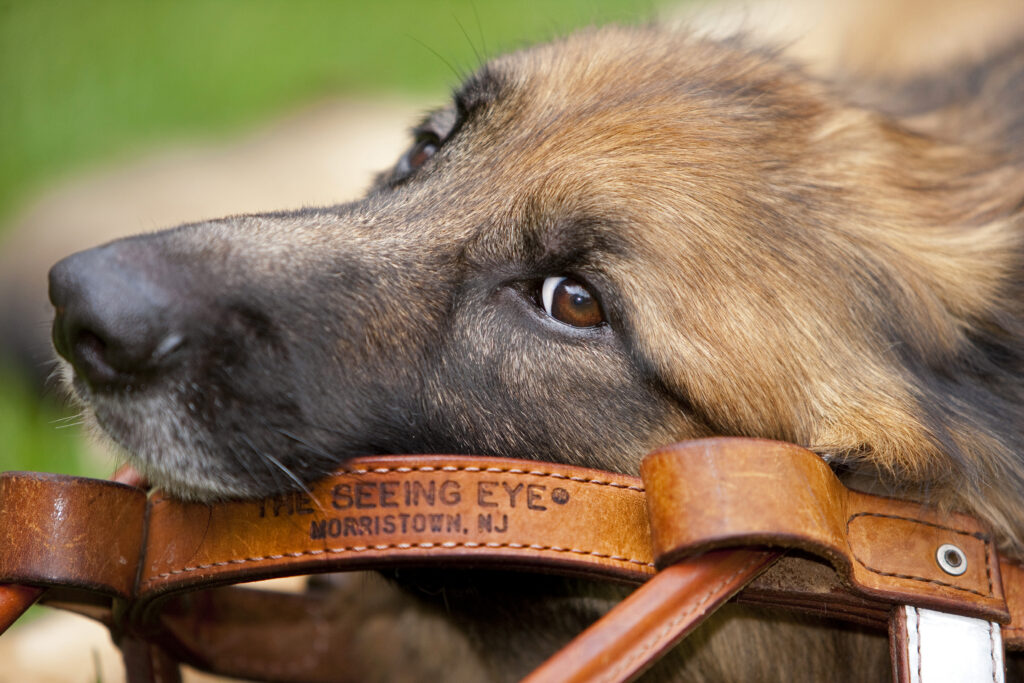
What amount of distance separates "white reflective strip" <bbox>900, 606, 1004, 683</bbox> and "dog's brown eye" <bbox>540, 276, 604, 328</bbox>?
0.88 meters

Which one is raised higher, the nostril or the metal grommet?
the nostril

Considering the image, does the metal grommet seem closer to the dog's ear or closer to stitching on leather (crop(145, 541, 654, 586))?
the dog's ear

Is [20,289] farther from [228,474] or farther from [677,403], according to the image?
[677,403]

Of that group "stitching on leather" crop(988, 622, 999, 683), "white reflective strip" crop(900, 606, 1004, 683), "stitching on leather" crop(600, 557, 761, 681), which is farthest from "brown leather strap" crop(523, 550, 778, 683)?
"stitching on leather" crop(988, 622, 999, 683)

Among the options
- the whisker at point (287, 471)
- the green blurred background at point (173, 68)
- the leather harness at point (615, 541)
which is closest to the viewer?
the leather harness at point (615, 541)

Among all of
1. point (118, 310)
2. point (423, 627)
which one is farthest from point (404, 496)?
point (423, 627)

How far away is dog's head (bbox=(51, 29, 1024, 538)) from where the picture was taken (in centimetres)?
204

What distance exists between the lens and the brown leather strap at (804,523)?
1.65 meters

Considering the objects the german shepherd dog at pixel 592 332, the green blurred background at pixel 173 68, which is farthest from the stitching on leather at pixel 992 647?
the green blurred background at pixel 173 68

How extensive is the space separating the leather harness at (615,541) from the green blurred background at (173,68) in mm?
2305

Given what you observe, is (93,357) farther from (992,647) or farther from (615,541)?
(992,647)

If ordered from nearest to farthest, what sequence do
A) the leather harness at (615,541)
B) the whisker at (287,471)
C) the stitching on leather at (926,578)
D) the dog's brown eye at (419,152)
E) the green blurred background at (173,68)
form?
the leather harness at (615,541)
the stitching on leather at (926,578)
the whisker at (287,471)
the dog's brown eye at (419,152)
the green blurred background at (173,68)

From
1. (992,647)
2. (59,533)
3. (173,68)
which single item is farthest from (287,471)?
(173,68)

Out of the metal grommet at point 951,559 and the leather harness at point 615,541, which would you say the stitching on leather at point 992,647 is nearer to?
the leather harness at point 615,541
